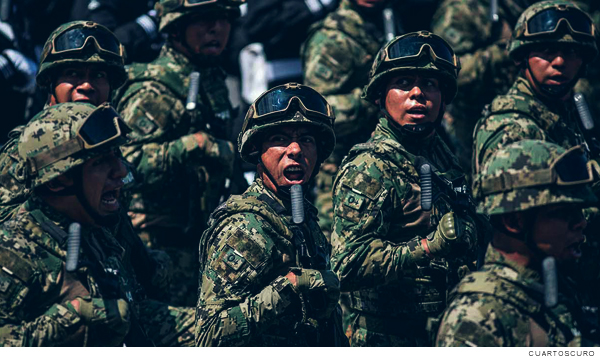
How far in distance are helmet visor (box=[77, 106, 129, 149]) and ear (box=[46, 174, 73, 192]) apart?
0.83ft

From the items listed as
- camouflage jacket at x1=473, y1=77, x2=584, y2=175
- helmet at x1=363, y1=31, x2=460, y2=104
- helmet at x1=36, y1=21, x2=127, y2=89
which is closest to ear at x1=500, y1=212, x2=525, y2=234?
helmet at x1=363, y1=31, x2=460, y2=104

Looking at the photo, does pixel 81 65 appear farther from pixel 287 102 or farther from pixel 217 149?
pixel 287 102

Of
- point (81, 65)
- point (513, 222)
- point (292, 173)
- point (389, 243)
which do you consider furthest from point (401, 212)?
point (81, 65)

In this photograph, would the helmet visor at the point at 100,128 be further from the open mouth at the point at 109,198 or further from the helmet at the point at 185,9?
the helmet at the point at 185,9

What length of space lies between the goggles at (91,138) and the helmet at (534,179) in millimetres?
2438

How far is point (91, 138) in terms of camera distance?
9391 mm

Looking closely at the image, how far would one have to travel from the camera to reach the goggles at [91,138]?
9.34 meters

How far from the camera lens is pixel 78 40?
12.5 meters

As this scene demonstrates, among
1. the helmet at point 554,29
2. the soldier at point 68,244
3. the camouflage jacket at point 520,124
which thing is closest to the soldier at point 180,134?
the camouflage jacket at point 520,124

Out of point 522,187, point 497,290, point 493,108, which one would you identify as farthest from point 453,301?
point 493,108

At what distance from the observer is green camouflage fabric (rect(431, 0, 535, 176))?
53.0 feet

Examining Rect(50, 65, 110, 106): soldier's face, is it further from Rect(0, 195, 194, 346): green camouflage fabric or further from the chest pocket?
Rect(0, 195, 194, 346): green camouflage fabric

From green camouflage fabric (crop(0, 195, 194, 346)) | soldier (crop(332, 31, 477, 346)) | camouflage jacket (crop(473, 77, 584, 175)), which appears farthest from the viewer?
camouflage jacket (crop(473, 77, 584, 175))

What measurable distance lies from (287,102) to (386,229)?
4.38 ft
